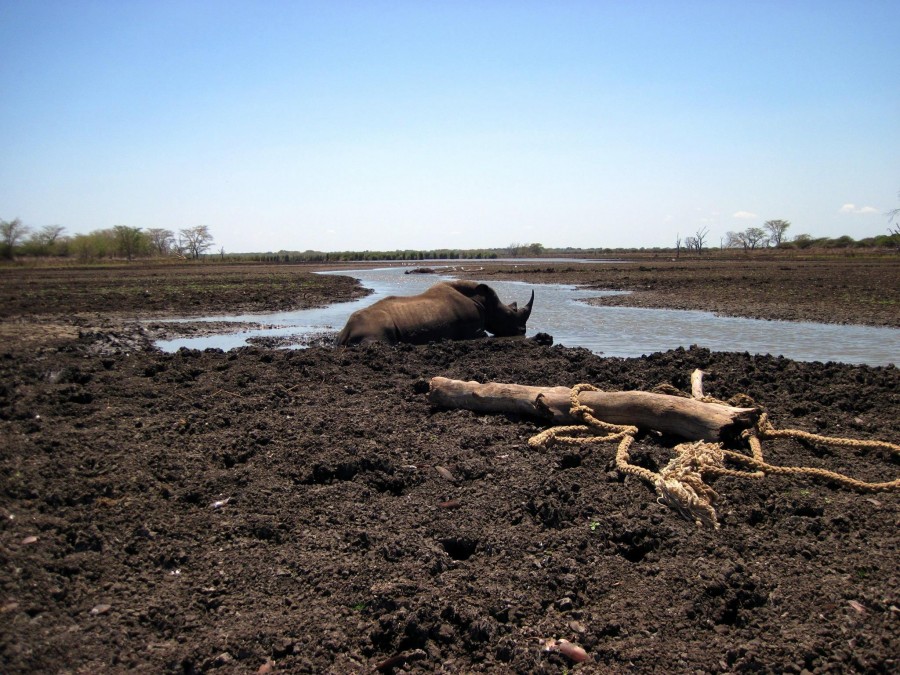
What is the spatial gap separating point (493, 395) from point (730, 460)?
2.86m

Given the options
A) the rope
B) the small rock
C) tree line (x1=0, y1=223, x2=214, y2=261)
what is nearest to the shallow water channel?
the rope

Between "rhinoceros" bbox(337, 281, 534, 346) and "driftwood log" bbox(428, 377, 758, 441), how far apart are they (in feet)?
17.4

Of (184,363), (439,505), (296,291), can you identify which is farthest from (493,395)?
(296,291)

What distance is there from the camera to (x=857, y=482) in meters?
5.21

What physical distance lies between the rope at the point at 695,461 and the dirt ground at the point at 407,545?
11 centimetres

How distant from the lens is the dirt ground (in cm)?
346

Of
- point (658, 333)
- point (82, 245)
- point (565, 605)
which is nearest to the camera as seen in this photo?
point (565, 605)

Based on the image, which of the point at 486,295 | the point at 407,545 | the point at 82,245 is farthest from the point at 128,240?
the point at 407,545

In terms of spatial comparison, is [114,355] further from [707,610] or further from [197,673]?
[707,610]

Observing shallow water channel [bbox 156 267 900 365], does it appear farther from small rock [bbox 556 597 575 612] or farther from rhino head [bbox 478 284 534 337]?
small rock [bbox 556 597 575 612]

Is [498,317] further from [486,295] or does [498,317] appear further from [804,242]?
[804,242]

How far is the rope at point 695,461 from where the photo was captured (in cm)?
487

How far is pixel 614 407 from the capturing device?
6.79 meters

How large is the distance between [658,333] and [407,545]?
42.2ft
